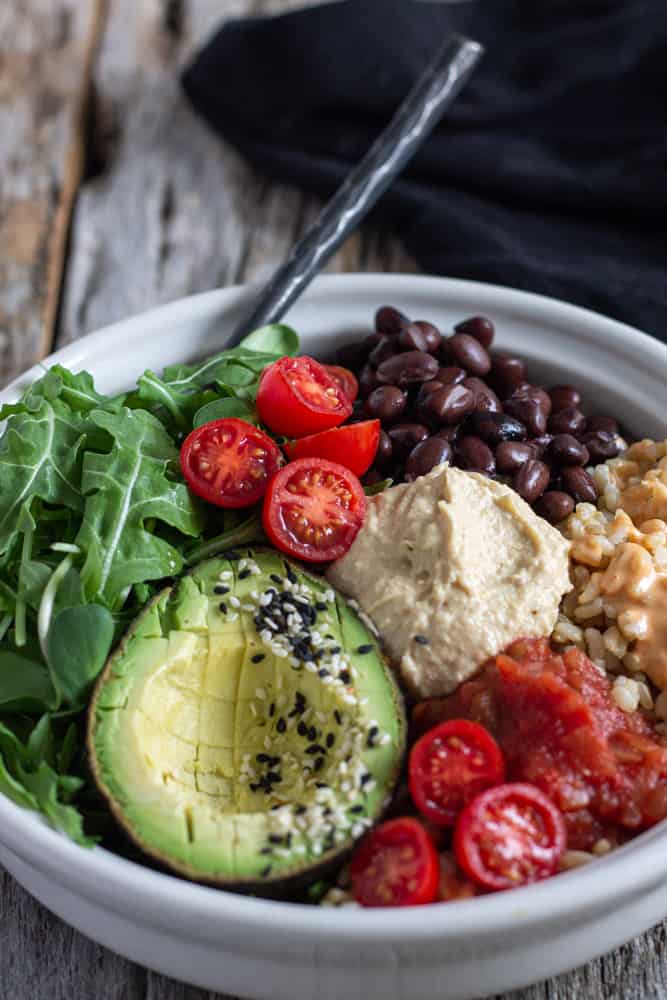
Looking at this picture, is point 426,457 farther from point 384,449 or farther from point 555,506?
point 555,506

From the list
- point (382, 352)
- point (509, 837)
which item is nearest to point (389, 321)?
point (382, 352)

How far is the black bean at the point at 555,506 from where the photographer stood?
3.01 meters

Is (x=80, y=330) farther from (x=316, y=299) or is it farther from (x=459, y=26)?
(x=459, y=26)

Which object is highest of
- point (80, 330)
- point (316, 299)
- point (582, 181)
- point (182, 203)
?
point (582, 181)

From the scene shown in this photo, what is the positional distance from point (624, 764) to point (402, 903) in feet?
2.02

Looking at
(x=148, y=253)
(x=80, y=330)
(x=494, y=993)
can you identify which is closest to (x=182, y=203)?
(x=148, y=253)

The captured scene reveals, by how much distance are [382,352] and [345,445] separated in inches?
18.7

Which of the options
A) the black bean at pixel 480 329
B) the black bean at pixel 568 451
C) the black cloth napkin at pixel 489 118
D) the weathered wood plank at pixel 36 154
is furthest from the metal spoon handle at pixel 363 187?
the weathered wood plank at pixel 36 154

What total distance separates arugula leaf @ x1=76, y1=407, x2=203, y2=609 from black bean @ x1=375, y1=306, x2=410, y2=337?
88cm

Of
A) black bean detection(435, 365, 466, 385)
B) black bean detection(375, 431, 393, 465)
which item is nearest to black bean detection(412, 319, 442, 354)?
black bean detection(435, 365, 466, 385)

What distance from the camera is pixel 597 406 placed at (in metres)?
3.44

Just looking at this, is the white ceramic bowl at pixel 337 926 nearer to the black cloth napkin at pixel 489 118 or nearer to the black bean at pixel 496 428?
the black bean at pixel 496 428

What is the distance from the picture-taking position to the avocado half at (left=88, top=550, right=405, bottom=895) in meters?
2.21

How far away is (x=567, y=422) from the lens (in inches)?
127
